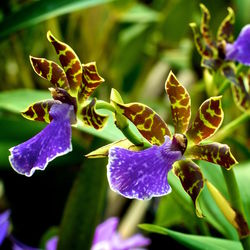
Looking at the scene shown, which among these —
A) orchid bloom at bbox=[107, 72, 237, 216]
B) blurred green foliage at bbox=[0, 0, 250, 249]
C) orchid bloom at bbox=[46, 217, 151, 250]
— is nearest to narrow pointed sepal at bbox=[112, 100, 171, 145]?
orchid bloom at bbox=[107, 72, 237, 216]

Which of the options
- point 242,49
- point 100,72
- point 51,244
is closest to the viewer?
point 242,49

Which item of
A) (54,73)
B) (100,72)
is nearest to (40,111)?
(54,73)

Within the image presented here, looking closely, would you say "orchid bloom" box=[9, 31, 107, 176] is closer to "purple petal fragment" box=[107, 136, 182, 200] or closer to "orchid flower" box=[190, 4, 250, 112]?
"purple petal fragment" box=[107, 136, 182, 200]

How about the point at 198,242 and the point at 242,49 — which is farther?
the point at 242,49

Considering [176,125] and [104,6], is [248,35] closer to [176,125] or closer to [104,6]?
[176,125]

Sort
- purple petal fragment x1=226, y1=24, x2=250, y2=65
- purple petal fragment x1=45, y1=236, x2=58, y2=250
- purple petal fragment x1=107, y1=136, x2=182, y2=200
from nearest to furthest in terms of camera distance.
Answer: purple petal fragment x1=107, y1=136, x2=182, y2=200
purple petal fragment x1=226, y1=24, x2=250, y2=65
purple petal fragment x1=45, y1=236, x2=58, y2=250

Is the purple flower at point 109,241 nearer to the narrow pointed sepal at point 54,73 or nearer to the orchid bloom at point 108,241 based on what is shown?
the orchid bloom at point 108,241

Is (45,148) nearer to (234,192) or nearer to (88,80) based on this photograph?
(88,80)
